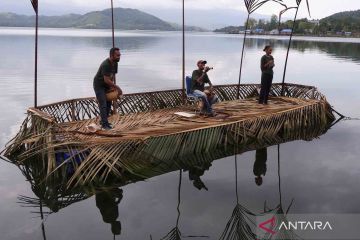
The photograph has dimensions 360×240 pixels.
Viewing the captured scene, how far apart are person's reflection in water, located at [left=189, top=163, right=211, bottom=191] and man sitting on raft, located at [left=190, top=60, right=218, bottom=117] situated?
260 cm

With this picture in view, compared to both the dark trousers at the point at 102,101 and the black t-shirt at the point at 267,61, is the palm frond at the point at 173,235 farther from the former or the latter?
the black t-shirt at the point at 267,61

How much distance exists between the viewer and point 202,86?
13.1 meters

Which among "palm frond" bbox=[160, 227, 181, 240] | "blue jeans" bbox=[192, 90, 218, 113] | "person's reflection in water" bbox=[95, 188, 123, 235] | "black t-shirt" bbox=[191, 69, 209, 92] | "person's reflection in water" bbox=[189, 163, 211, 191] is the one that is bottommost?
"palm frond" bbox=[160, 227, 181, 240]

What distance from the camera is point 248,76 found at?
117ft

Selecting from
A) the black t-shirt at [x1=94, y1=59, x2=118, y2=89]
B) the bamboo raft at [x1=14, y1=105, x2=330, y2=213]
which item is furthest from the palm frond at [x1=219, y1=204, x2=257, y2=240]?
the black t-shirt at [x1=94, y1=59, x2=118, y2=89]

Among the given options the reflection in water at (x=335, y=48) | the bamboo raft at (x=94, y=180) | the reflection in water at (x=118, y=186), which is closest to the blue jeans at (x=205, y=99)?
the bamboo raft at (x=94, y=180)

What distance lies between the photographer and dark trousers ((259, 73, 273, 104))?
49.3 feet

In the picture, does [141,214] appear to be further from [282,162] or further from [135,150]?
[282,162]

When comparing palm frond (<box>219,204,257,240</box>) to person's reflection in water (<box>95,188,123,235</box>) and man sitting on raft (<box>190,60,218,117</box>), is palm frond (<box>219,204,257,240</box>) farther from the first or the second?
man sitting on raft (<box>190,60,218,117</box>)

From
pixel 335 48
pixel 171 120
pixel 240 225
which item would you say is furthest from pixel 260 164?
pixel 335 48

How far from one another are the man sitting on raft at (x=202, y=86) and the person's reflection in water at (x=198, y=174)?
2.60 m

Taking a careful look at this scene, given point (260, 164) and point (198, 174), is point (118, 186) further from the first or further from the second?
point (260, 164)

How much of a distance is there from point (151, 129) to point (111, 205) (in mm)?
3144

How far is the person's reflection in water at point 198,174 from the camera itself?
32.6ft
